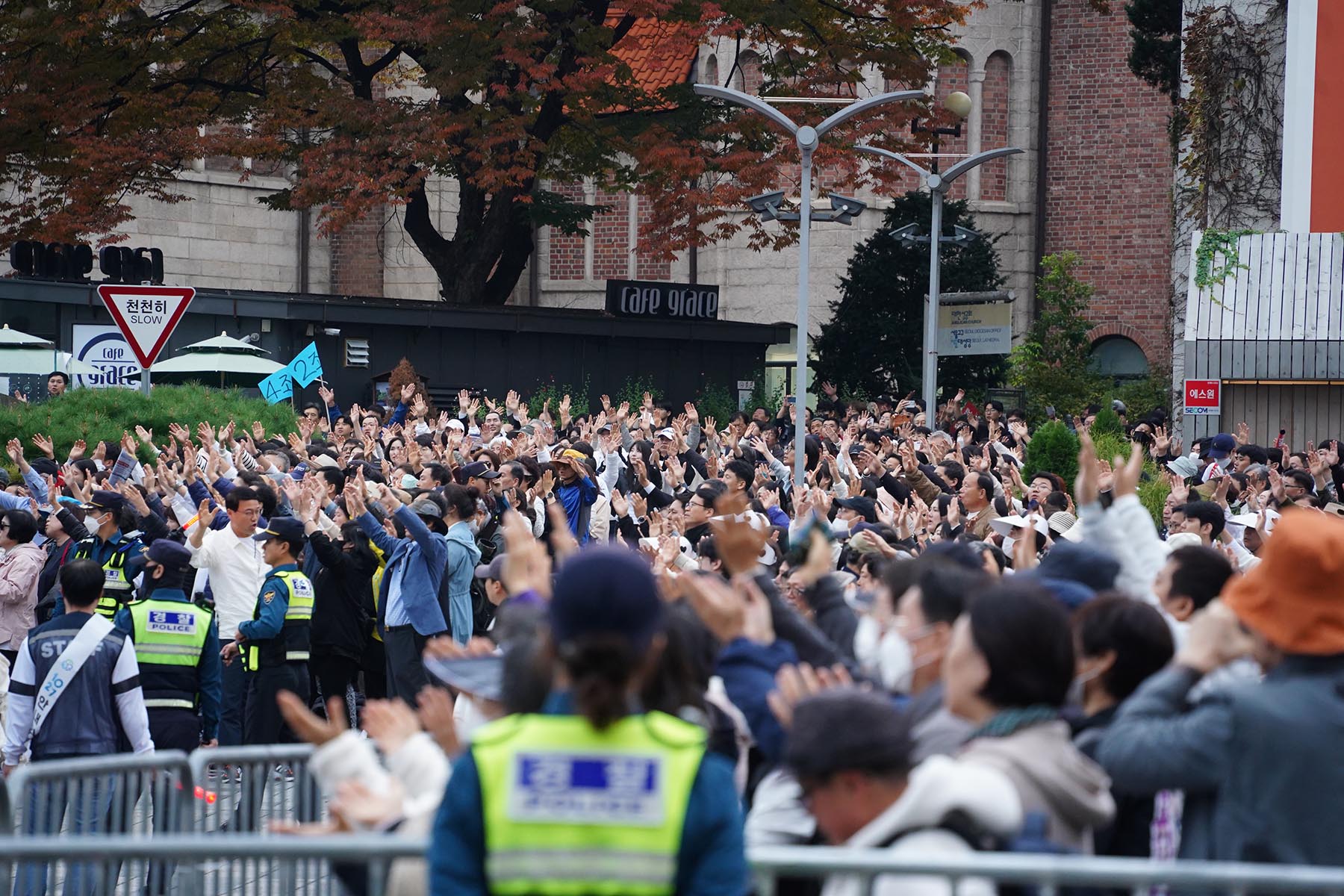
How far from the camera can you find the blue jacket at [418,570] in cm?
1038

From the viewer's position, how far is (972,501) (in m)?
11.2

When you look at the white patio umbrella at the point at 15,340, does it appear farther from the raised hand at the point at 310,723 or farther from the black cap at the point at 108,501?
the raised hand at the point at 310,723

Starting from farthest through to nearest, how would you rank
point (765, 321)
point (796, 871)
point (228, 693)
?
point (765, 321) → point (228, 693) → point (796, 871)

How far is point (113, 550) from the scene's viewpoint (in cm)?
1065

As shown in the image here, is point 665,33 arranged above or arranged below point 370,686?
above

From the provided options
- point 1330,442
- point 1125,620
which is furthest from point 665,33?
point 1125,620

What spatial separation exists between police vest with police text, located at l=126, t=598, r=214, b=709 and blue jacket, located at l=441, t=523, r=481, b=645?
6.98ft

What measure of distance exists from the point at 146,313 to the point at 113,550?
10.1ft

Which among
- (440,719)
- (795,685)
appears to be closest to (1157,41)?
(795,685)

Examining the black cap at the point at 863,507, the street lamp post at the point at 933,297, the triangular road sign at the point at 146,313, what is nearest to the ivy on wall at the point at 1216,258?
the street lamp post at the point at 933,297

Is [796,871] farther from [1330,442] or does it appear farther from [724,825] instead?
[1330,442]

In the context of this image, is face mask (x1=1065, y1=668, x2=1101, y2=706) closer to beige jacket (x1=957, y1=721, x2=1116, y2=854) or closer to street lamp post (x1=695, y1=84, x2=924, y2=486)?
beige jacket (x1=957, y1=721, x2=1116, y2=854)

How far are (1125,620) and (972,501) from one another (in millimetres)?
7052

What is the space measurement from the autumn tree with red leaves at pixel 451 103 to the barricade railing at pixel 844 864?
74.3 feet
